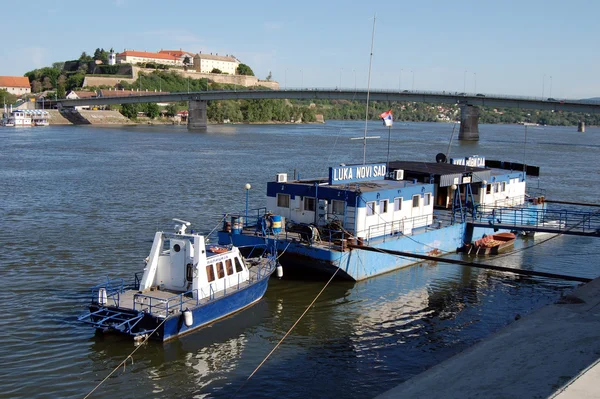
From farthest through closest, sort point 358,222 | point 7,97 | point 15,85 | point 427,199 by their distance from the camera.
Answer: point 15,85, point 7,97, point 427,199, point 358,222

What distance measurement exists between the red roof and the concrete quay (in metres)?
198

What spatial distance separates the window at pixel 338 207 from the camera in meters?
26.5

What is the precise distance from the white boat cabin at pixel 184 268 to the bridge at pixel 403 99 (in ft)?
264

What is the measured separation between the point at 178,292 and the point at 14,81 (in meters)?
194

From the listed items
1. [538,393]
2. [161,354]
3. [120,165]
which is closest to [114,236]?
[161,354]

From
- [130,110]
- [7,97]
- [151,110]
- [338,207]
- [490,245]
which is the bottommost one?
[490,245]

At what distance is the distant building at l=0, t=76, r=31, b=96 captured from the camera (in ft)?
625

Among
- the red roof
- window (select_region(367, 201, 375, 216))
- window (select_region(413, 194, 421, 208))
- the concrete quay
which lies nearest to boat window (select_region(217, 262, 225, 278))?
window (select_region(367, 201, 375, 216))

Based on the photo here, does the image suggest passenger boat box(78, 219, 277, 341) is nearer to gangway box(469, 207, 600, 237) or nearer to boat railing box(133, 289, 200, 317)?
boat railing box(133, 289, 200, 317)

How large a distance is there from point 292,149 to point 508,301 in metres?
70.8

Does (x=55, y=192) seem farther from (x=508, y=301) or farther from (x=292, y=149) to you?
(x=292, y=149)

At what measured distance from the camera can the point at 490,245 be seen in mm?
31672

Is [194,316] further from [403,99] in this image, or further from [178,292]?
[403,99]

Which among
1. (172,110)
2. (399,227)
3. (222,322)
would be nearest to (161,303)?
(222,322)
